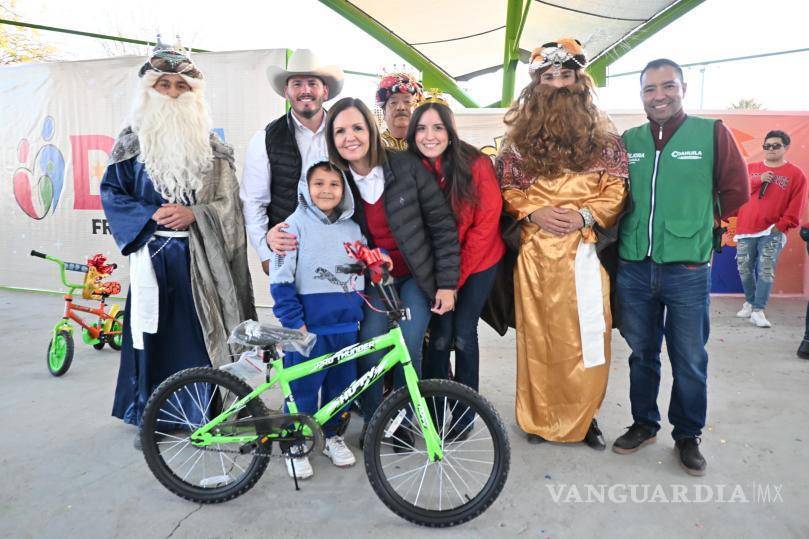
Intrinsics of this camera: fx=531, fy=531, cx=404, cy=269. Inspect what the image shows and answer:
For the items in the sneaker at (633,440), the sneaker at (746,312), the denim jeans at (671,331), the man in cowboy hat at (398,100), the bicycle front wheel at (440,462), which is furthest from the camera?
the sneaker at (746,312)

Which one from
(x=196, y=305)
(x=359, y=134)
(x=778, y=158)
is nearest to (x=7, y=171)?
(x=196, y=305)

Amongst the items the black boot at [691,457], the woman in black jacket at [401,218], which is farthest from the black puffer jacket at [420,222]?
the black boot at [691,457]

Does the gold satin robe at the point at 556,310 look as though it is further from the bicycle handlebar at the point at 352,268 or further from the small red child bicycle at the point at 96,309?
the small red child bicycle at the point at 96,309

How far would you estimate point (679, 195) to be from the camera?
241cm

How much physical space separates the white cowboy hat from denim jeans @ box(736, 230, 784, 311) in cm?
479

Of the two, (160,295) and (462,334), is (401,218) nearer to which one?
(462,334)

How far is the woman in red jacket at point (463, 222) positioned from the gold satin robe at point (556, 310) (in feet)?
0.58

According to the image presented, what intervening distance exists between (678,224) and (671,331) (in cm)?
52

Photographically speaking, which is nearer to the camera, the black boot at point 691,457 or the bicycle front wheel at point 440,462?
the bicycle front wheel at point 440,462

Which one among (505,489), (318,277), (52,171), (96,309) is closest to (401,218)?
(318,277)

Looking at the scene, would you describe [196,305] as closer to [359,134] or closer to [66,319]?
[359,134]

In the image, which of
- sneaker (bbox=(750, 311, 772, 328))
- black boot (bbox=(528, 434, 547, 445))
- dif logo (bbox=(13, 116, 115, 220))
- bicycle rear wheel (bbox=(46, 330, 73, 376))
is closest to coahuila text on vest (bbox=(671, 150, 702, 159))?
black boot (bbox=(528, 434, 547, 445))

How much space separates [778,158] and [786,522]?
4567mm

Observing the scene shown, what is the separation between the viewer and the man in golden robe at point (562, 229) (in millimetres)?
2549
